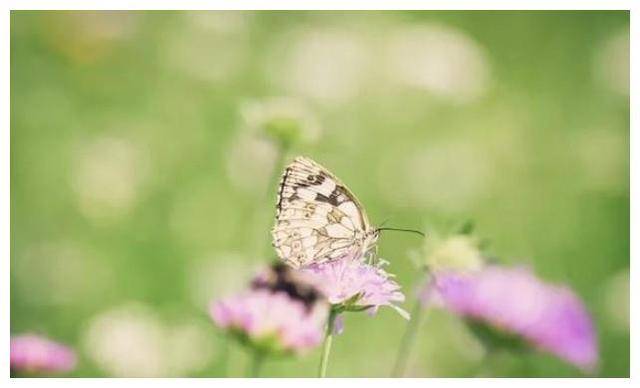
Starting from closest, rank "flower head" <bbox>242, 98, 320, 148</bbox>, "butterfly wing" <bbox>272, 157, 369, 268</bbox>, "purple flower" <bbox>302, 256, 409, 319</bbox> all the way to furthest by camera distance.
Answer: "purple flower" <bbox>302, 256, 409, 319</bbox> < "butterfly wing" <bbox>272, 157, 369, 268</bbox> < "flower head" <bbox>242, 98, 320, 148</bbox>

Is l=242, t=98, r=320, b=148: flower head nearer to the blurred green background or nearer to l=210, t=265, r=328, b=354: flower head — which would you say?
the blurred green background

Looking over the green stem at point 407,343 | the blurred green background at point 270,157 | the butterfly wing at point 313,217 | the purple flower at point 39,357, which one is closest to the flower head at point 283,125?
the blurred green background at point 270,157

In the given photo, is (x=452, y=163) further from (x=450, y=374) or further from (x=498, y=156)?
(x=450, y=374)

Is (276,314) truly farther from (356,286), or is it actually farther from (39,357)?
(39,357)

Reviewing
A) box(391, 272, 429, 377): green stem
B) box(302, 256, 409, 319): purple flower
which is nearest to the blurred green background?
box(391, 272, 429, 377): green stem

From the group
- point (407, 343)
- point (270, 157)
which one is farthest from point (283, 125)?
point (407, 343)
